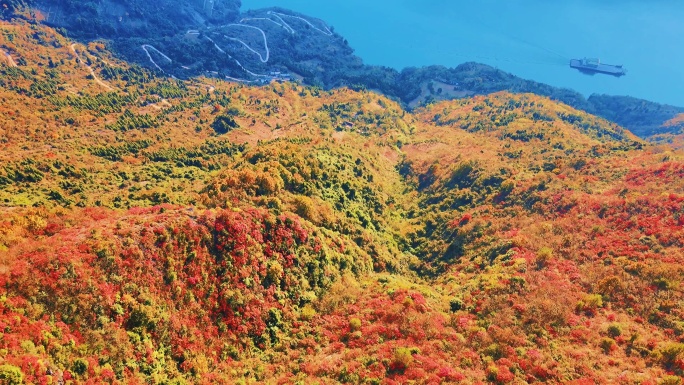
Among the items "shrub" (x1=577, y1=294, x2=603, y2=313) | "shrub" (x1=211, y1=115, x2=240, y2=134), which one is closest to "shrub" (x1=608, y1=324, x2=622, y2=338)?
"shrub" (x1=577, y1=294, x2=603, y2=313)

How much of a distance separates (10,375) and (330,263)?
34.5m

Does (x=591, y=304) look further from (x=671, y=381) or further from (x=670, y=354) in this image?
(x=671, y=381)

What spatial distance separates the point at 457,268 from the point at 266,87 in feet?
458

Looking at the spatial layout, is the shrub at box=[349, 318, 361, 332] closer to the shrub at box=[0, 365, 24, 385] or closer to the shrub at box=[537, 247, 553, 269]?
the shrub at box=[537, 247, 553, 269]

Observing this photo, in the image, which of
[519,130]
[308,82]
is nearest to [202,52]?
[308,82]

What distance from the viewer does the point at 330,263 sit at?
51688mm

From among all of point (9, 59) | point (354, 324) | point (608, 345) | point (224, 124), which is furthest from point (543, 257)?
point (9, 59)

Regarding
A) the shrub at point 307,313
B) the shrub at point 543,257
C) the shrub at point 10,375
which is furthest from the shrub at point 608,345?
the shrub at point 10,375

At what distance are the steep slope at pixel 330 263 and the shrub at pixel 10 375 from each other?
7 cm

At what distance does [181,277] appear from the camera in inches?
1506

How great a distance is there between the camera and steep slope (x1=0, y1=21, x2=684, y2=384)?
32.0 meters

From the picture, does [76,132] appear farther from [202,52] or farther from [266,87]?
[202,52]

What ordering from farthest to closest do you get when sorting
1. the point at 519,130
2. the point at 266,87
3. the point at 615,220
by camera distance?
the point at 266,87 < the point at 519,130 < the point at 615,220

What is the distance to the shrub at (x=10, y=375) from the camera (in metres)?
22.6
